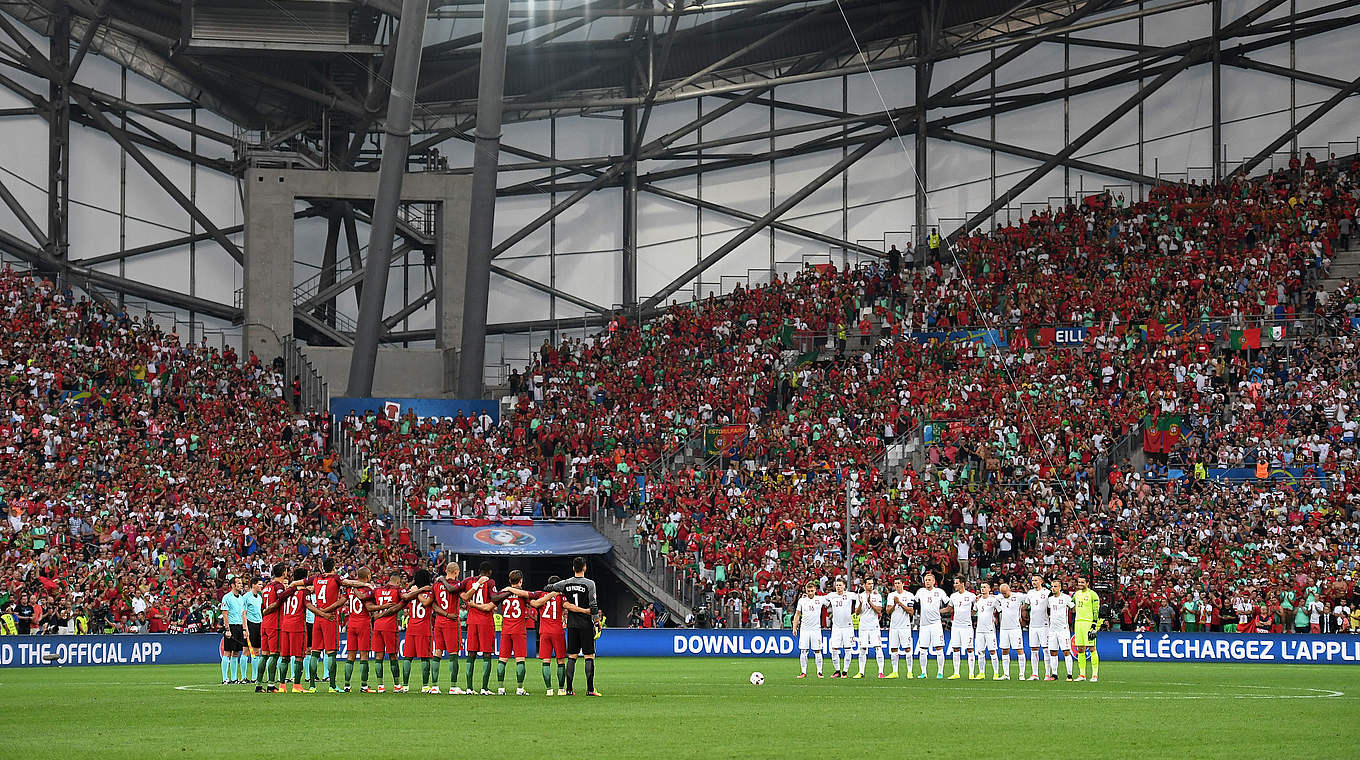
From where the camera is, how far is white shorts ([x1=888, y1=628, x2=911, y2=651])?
99.3 feet

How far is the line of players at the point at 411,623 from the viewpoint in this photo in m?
23.4

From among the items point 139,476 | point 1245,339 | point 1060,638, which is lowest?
point 1060,638

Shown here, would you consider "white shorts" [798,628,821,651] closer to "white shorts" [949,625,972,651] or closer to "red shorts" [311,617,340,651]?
"white shorts" [949,625,972,651]

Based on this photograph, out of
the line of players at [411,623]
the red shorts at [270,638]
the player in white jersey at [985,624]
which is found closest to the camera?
the line of players at [411,623]

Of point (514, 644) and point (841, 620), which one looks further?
point (841, 620)

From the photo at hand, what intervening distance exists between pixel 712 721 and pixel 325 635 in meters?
6.99

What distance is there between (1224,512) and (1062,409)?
6779 mm

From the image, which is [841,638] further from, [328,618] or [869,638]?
[328,618]

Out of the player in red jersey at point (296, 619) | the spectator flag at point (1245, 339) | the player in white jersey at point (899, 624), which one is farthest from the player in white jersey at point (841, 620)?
the spectator flag at point (1245, 339)

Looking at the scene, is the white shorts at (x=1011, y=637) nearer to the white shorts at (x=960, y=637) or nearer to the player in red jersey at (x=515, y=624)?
the white shorts at (x=960, y=637)

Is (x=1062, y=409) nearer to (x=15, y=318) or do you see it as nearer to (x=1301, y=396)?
(x=1301, y=396)

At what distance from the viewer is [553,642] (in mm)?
23219

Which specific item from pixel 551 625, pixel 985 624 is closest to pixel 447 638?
pixel 551 625

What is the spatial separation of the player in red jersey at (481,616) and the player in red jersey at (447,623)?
18 cm
